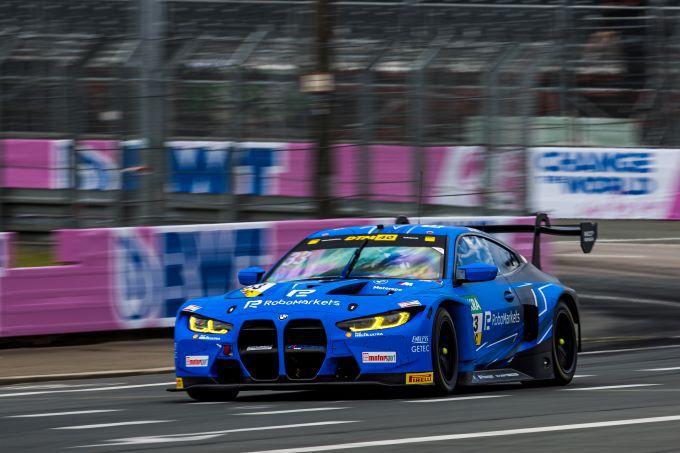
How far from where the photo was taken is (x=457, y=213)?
63.9 feet

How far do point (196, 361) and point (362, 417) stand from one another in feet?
6.03

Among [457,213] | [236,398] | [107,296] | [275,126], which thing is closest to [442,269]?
[236,398]

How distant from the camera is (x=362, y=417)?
8664 mm

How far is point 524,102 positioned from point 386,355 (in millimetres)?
11922

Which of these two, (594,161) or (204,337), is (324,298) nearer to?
(204,337)

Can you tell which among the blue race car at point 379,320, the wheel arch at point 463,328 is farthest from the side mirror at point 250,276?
the wheel arch at point 463,328

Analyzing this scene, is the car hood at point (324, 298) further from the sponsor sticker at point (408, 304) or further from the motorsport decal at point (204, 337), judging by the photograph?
the motorsport decal at point (204, 337)

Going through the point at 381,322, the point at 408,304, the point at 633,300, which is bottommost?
the point at 633,300

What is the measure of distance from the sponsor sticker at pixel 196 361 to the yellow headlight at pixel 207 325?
174 mm

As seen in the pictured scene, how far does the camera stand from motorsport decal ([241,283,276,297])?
10.3m

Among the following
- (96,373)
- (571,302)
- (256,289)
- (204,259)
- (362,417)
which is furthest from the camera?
(204,259)

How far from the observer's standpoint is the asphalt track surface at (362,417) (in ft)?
24.3

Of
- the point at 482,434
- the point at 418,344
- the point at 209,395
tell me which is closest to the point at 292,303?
the point at 418,344

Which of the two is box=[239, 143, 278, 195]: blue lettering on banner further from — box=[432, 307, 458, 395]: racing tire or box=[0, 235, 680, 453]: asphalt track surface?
box=[432, 307, 458, 395]: racing tire
